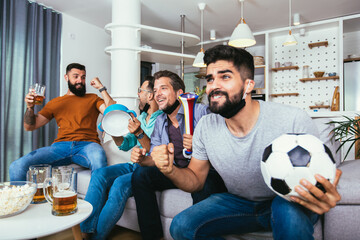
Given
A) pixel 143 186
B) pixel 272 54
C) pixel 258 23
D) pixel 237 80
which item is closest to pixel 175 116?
pixel 143 186

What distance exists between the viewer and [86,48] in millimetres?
4508

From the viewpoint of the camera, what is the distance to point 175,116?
183 centimetres

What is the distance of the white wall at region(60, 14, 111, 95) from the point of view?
13.6ft

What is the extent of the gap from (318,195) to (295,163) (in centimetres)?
12

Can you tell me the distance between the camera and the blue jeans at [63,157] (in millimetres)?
2150

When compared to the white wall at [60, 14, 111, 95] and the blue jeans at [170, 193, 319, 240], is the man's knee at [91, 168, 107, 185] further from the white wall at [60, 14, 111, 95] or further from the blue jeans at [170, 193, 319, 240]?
the white wall at [60, 14, 111, 95]

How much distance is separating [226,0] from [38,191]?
11.6 ft

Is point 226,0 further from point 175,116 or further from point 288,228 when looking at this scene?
point 288,228

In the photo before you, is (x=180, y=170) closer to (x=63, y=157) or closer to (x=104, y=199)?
(x=104, y=199)

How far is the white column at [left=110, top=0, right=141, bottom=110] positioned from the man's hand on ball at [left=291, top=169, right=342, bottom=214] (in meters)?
2.87

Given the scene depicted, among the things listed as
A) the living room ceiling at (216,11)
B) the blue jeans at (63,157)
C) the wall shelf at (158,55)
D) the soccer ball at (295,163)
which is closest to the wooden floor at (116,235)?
the blue jeans at (63,157)

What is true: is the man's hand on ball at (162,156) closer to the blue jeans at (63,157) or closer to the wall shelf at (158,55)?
the blue jeans at (63,157)

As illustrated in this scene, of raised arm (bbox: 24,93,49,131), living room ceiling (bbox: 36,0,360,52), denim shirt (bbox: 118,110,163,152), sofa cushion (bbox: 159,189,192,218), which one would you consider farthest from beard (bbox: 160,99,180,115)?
living room ceiling (bbox: 36,0,360,52)

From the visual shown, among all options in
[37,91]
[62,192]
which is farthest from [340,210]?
[37,91]
